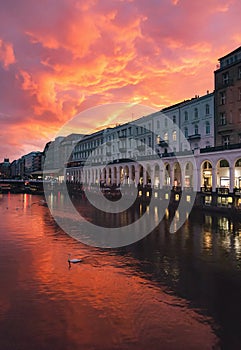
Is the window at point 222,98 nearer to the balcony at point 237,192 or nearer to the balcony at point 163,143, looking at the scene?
the balcony at point 237,192

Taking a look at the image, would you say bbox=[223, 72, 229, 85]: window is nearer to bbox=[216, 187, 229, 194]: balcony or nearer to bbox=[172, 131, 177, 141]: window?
bbox=[172, 131, 177, 141]: window

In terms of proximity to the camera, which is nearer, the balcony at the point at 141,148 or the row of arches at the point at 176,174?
the row of arches at the point at 176,174

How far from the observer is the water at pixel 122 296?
11.3 meters

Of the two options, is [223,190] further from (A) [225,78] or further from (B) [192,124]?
(A) [225,78]

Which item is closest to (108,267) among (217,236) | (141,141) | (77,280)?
(77,280)

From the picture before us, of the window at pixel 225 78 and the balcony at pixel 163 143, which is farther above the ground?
the window at pixel 225 78

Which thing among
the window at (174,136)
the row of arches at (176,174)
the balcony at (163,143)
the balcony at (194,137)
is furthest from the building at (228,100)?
the balcony at (163,143)

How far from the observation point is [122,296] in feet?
49.6

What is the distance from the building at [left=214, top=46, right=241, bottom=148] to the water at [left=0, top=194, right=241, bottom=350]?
31219 mm

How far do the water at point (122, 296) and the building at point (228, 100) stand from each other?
31.2m

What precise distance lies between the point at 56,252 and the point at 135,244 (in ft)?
21.7

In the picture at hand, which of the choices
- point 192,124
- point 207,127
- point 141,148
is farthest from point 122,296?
point 141,148

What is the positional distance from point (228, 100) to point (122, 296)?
154 feet

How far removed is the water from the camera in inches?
445
